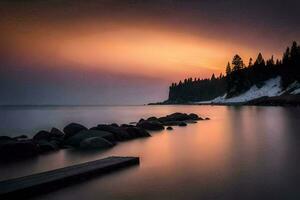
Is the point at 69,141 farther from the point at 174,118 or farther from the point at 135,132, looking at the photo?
the point at 174,118

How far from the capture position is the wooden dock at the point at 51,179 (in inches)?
389

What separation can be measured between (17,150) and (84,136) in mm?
5712

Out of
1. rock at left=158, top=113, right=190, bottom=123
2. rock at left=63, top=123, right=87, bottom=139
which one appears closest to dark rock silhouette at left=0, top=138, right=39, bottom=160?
rock at left=63, top=123, right=87, bottom=139

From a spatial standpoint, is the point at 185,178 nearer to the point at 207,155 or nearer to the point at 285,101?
the point at 207,155

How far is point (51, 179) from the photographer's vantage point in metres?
11.0

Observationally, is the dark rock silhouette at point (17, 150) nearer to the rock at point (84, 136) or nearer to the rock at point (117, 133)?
the rock at point (84, 136)

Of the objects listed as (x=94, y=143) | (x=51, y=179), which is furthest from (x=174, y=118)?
(x=51, y=179)

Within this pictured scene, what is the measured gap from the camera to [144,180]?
40.4 feet

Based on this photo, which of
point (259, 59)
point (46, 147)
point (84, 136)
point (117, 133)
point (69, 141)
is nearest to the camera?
point (46, 147)

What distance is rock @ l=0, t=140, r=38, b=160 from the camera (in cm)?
1897

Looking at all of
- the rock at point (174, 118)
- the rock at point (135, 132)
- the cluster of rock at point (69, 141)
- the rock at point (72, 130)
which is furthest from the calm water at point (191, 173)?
the rock at point (174, 118)

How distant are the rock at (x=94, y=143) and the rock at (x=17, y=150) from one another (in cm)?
309

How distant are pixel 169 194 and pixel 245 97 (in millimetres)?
157011

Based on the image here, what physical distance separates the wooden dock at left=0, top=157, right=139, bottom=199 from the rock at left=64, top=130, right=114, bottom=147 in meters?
9.61
